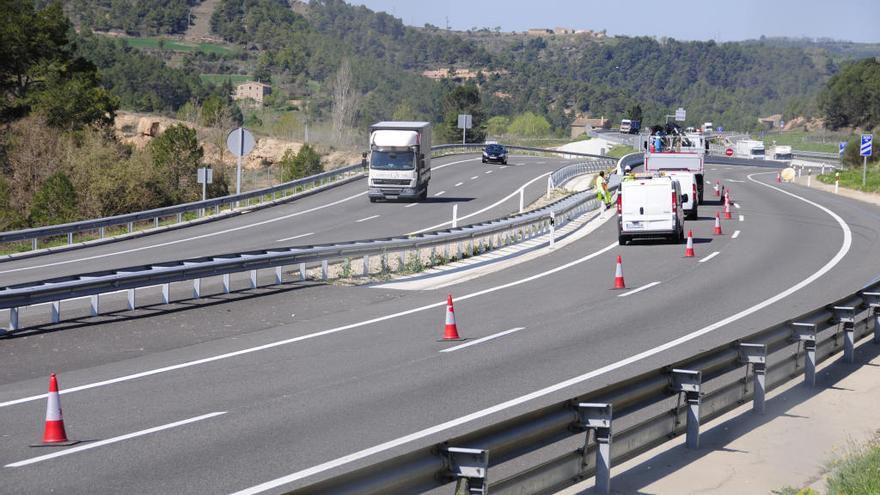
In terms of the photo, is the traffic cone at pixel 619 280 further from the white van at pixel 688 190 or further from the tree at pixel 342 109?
the tree at pixel 342 109

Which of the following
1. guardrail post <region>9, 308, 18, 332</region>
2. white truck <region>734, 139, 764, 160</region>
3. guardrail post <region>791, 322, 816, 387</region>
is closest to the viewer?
guardrail post <region>791, 322, 816, 387</region>

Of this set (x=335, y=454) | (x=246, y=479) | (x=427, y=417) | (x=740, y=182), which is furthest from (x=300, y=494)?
(x=740, y=182)

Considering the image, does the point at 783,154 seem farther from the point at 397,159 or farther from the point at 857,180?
the point at 397,159

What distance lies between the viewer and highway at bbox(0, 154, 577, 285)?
32750mm

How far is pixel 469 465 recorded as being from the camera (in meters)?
7.38

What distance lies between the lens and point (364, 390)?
1402 cm

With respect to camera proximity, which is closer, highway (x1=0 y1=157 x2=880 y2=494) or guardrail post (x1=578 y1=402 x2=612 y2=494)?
guardrail post (x1=578 y1=402 x2=612 y2=494)

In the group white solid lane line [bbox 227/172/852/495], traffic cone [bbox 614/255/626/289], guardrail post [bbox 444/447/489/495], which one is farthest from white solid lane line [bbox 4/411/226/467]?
traffic cone [bbox 614/255/626/289]

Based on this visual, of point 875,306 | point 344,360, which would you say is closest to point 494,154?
point 875,306

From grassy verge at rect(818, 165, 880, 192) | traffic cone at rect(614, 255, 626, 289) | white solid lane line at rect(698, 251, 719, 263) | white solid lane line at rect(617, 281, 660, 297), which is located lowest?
grassy verge at rect(818, 165, 880, 192)

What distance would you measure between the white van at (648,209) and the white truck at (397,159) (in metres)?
17.2

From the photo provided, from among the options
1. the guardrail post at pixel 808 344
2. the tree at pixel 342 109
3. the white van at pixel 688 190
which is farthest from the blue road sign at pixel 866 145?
the tree at pixel 342 109

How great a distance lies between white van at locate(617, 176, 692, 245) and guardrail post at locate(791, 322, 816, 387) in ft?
64.8

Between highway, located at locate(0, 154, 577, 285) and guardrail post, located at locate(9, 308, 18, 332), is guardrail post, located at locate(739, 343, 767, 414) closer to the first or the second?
guardrail post, located at locate(9, 308, 18, 332)
